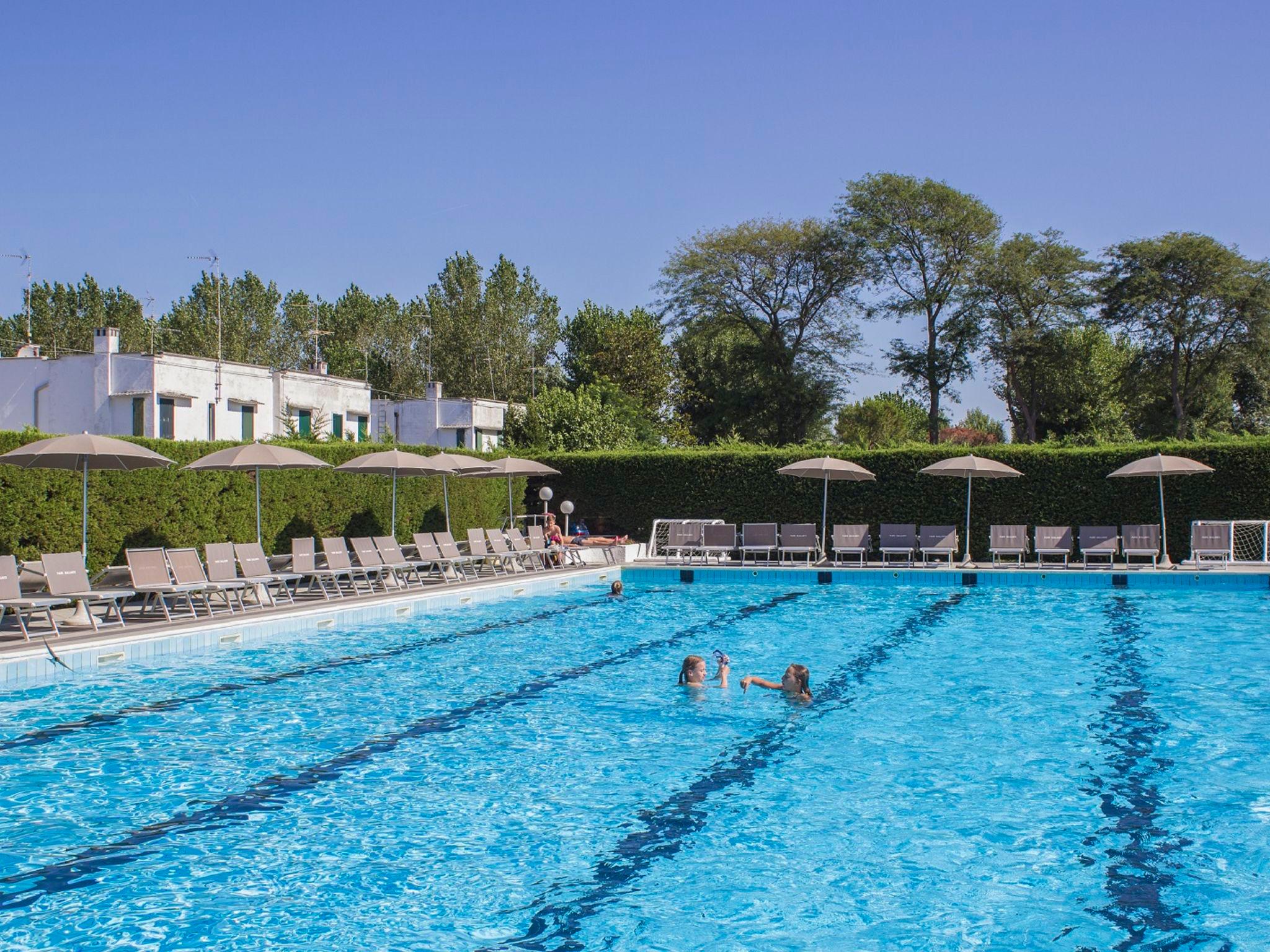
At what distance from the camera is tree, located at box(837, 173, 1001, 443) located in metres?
45.2

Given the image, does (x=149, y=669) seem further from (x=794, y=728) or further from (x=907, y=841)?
(x=907, y=841)

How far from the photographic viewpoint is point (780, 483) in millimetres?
23703

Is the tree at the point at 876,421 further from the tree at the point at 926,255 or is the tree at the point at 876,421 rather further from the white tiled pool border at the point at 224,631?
the white tiled pool border at the point at 224,631

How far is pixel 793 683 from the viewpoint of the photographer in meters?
9.16

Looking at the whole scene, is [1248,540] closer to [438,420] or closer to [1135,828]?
[1135,828]

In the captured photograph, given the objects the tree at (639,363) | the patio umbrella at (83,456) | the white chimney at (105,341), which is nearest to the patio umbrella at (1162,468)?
the patio umbrella at (83,456)

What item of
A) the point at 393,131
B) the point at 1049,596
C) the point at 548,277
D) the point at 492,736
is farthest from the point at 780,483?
the point at 548,277

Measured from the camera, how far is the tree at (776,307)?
47.6m

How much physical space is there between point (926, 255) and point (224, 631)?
40.1 metres

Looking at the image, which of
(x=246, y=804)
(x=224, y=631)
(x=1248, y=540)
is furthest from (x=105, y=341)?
(x=1248, y=540)

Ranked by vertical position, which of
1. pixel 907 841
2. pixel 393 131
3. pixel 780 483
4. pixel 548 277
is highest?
pixel 548 277

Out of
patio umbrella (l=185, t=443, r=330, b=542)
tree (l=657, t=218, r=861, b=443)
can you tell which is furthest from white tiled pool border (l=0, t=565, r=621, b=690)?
tree (l=657, t=218, r=861, b=443)

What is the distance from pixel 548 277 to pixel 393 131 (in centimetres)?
4346

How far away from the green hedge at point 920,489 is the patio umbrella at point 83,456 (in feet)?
44.8
